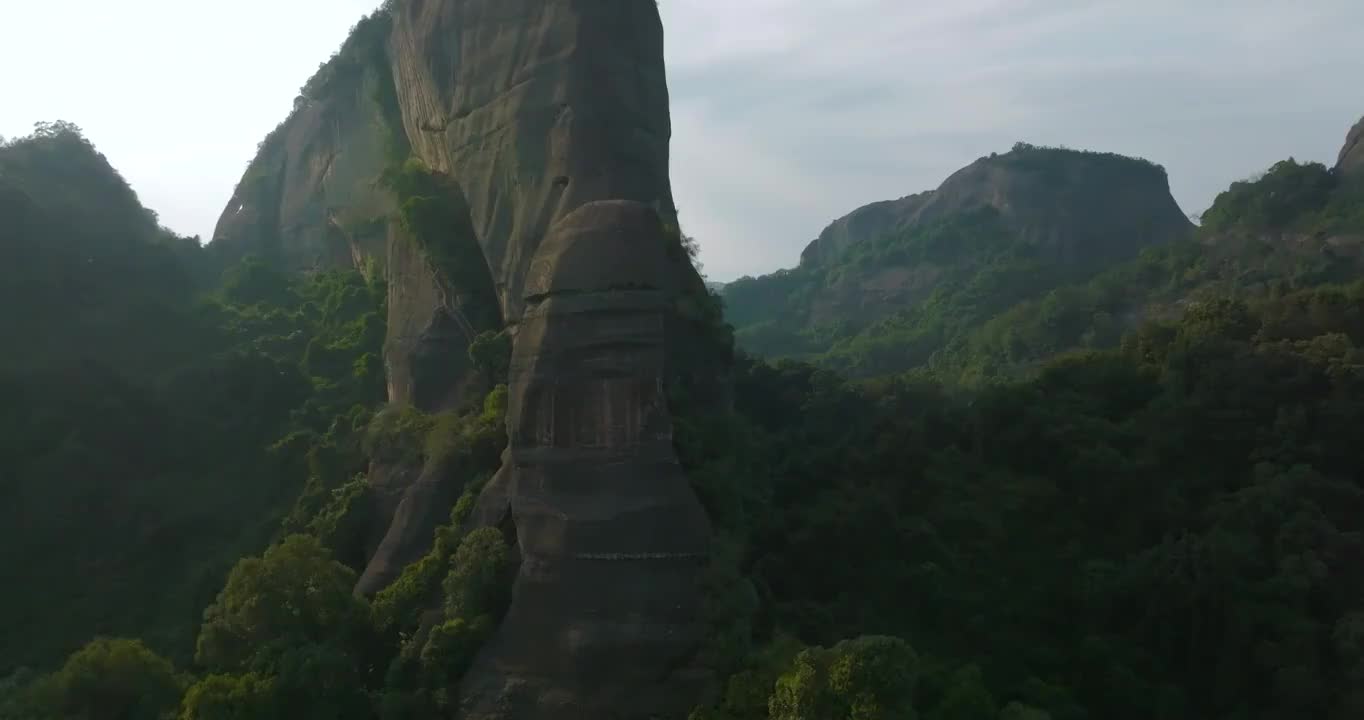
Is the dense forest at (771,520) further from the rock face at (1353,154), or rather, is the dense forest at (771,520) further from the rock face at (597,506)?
the rock face at (1353,154)

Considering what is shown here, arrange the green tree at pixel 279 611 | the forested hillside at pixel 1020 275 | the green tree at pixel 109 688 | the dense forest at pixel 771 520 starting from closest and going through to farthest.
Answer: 1. the green tree at pixel 109 688
2. the dense forest at pixel 771 520
3. the green tree at pixel 279 611
4. the forested hillside at pixel 1020 275

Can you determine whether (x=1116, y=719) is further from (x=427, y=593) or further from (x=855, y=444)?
(x=427, y=593)

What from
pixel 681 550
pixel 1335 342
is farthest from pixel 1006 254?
pixel 681 550

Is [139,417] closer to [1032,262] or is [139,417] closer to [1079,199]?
[1032,262]

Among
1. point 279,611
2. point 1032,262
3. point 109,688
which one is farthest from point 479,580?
point 1032,262

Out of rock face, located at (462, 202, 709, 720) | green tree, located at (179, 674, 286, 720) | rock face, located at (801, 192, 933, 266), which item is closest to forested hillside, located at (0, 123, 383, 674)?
green tree, located at (179, 674, 286, 720)

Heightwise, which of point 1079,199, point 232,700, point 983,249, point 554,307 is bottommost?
point 232,700

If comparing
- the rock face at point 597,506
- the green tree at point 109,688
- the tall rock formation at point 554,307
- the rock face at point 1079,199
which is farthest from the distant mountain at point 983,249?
the green tree at point 109,688
